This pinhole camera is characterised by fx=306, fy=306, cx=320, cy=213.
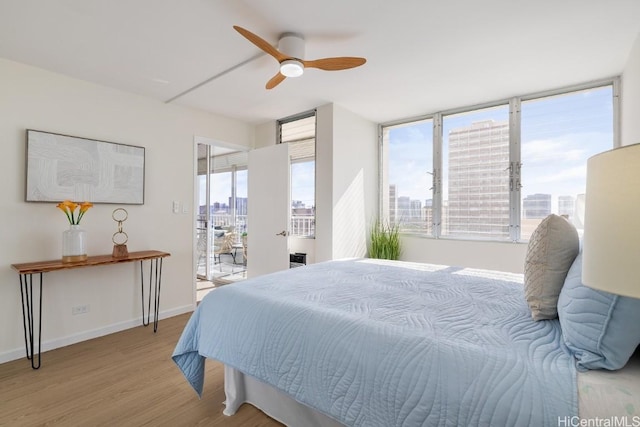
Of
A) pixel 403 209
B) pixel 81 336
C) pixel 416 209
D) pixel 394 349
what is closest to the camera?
pixel 394 349

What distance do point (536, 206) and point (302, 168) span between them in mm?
2954

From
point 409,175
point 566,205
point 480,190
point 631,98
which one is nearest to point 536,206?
point 566,205

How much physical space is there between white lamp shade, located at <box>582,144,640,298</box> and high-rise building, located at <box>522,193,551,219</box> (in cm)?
321

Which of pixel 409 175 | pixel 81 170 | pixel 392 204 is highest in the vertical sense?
pixel 409 175

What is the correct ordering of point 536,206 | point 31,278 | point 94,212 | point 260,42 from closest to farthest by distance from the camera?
point 260,42, point 31,278, point 94,212, point 536,206

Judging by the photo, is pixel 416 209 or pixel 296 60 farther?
pixel 416 209

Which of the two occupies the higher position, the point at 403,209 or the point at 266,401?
the point at 403,209

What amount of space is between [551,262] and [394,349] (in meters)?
0.71

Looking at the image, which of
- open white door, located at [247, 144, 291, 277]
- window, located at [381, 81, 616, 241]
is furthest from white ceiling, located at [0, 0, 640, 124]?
open white door, located at [247, 144, 291, 277]

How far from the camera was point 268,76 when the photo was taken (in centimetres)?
285

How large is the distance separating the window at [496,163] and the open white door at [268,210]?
153 centimetres

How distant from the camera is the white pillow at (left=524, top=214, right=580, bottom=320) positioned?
1182mm

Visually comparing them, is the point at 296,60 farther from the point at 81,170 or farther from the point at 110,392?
the point at 110,392

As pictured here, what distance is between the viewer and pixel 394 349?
3.53 feet
